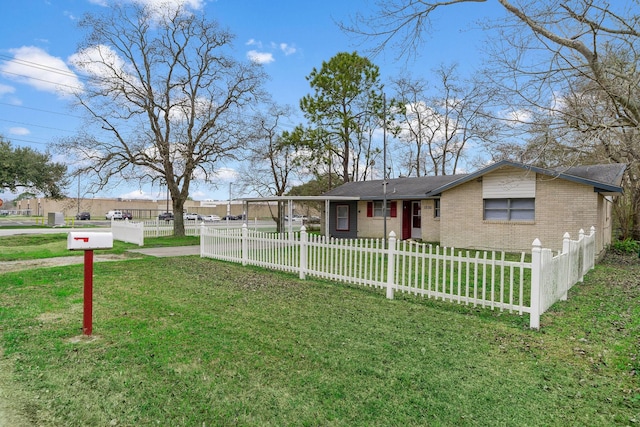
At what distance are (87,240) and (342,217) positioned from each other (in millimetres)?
17393

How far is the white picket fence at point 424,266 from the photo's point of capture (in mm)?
5219

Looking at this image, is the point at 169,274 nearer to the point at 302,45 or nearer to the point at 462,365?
the point at 462,365

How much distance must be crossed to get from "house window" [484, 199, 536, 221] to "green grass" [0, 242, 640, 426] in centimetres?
721

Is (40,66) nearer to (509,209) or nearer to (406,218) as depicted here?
(406,218)

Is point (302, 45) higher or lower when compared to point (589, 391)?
higher

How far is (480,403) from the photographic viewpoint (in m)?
2.95

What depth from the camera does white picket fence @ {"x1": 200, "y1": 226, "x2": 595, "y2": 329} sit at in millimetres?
5219

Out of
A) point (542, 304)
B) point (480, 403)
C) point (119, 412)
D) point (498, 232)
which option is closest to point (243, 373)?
point (119, 412)

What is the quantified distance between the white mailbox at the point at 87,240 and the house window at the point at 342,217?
17038mm

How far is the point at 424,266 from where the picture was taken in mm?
6773

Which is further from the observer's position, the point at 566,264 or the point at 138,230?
the point at 138,230

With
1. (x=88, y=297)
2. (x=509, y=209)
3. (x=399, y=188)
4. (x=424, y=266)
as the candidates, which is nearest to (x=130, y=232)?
(x=399, y=188)

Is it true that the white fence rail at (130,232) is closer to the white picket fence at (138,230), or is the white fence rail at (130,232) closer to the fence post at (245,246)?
the white picket fence at (138,230)

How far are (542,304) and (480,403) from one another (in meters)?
2.87
